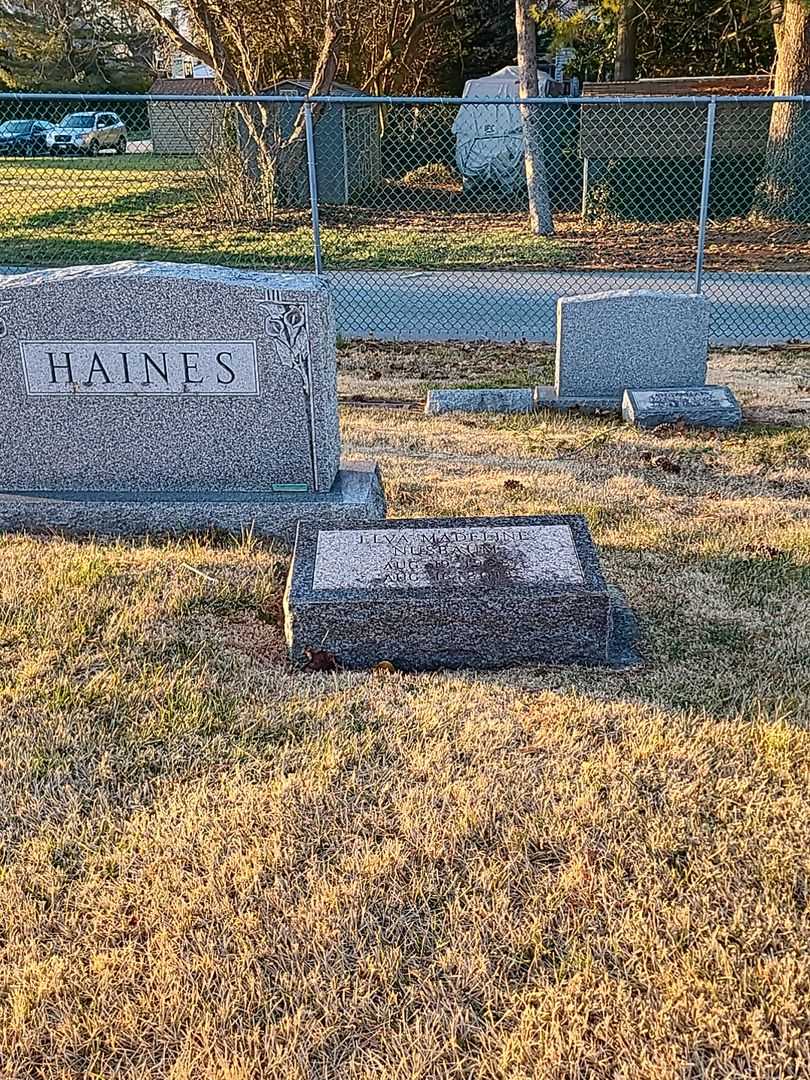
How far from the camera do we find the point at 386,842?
2.46m

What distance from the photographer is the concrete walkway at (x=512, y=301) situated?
415 inches

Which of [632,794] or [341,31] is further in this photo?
[341,31]

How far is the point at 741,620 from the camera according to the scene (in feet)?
11.8

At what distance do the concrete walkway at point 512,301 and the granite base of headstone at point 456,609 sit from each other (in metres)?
7.17

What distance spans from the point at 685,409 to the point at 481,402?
4.78 ft

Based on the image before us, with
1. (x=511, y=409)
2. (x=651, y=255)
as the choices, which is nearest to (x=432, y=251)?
(x=651, y=255)

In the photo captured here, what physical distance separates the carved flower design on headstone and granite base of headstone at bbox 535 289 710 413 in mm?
3333

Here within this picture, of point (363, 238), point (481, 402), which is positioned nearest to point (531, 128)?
point (363, 238)

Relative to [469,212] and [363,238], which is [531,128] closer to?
[363,238]

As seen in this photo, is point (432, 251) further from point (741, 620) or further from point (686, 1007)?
point (686, 1007)

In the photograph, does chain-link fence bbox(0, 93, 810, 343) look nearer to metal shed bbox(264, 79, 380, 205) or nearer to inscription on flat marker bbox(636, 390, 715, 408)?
metal shed bbox(264, 79, 380, 205)

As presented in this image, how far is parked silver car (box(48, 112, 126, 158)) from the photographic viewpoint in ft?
69.3

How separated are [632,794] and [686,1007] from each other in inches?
26.6

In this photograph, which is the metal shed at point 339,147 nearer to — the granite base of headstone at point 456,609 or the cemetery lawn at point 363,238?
the cemetery lawn at point 363,238
